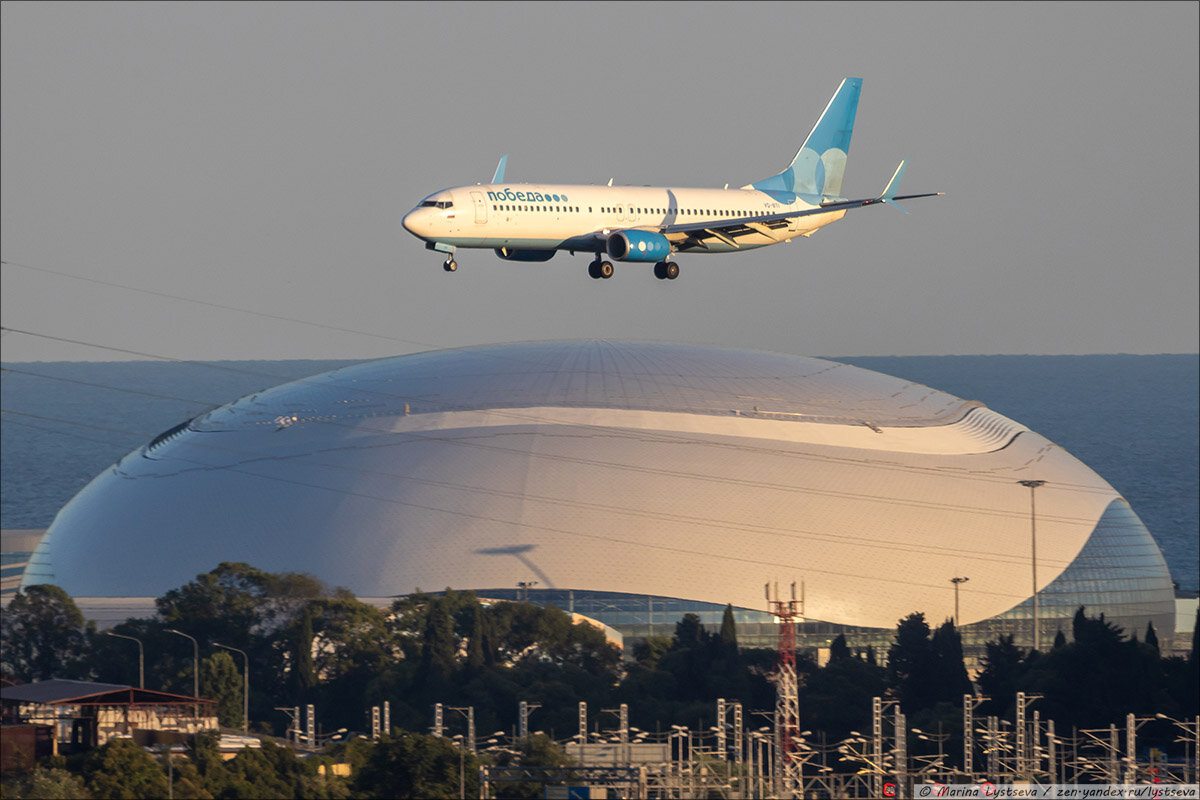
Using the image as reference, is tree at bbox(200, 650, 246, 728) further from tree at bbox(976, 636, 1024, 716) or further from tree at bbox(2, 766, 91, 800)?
tree at bbox(976, 636, 1024, 716)

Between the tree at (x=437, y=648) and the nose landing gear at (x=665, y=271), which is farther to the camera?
the tree at (x=437, y=648)

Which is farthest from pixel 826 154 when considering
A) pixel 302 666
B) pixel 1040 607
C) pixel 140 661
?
pixel 140 661

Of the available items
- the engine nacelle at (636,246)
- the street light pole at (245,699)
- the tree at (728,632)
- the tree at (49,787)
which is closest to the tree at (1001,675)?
the tree at (728,632)

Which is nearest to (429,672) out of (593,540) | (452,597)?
(452,597)

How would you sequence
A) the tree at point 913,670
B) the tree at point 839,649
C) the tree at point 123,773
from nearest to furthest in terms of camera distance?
the tree at point 123,773, the tree at point 913,670, the tree at point 839,649

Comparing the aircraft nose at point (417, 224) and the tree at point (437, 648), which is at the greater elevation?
the aircraft nose at point (417, 224)

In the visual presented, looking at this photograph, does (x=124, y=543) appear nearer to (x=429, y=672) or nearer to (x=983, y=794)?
(x=429, y=672)

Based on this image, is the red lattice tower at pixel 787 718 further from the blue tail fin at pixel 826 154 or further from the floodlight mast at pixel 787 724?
the blue tail fin at pixel 826 154
